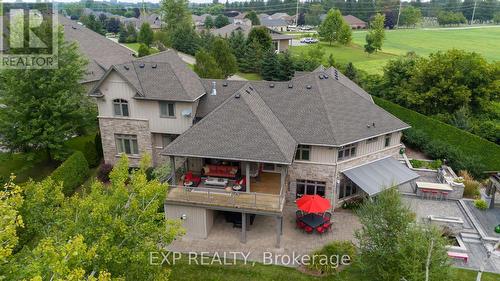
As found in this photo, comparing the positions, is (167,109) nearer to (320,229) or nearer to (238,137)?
(238,137)

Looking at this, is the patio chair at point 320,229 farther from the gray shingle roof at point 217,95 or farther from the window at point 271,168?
the gray shingle roof at point 217,95

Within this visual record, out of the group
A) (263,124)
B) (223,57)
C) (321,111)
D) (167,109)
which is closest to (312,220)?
(263,124)

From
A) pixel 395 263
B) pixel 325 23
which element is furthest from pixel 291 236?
pixel 325 23

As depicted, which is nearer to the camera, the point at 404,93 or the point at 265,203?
the point at 265,203

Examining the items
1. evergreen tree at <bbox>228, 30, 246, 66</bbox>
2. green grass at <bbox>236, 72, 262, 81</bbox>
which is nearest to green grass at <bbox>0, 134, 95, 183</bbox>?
green grass at <bbox>236, 72, 262, 81</bbox>

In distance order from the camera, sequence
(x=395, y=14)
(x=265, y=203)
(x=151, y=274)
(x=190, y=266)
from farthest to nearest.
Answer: (x=395, y=14), (x=265, y=203), (x=190, y=266), (x=151, y=274)

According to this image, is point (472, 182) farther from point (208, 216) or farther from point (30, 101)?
point (30, 101)
